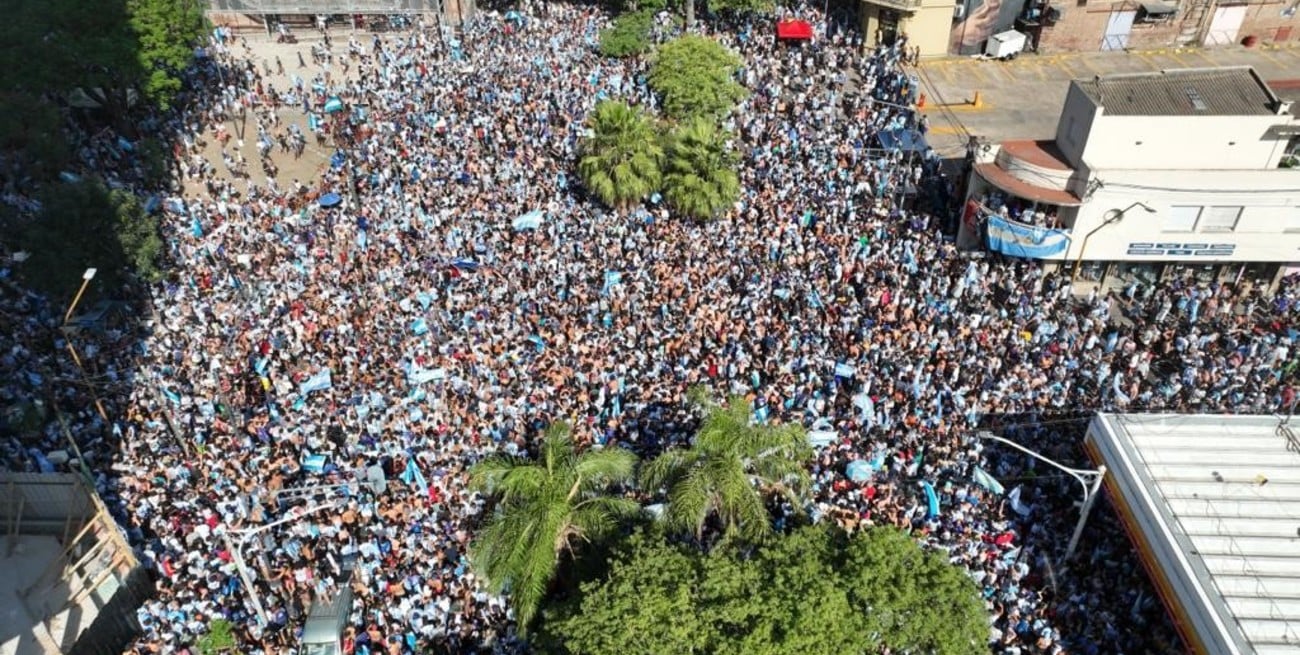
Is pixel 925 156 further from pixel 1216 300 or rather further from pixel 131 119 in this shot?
pixel 131 119

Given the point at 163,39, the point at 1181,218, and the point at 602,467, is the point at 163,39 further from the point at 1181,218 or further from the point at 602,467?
the point at 1181,218

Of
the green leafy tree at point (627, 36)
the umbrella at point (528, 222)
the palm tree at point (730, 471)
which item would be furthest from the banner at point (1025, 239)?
the green leafy tree at point (627, 36)

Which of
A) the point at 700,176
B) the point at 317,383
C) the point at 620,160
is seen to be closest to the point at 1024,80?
the point at 700,176

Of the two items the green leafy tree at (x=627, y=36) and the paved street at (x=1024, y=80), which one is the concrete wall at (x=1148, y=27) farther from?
the green leafy tree at (x=627, y=36)

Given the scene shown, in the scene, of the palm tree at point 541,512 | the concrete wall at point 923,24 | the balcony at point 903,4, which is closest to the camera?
the palm tree at point 541,512

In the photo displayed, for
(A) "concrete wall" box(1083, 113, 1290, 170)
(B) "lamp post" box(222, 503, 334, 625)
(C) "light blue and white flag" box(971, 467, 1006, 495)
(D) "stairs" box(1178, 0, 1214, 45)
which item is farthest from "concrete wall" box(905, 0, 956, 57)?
(B) "lamp post" box(222, 503, 334, 625)

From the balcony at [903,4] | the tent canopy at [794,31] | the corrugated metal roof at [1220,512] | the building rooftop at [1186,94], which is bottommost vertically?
the corrugated metal roof at [1220,512]
